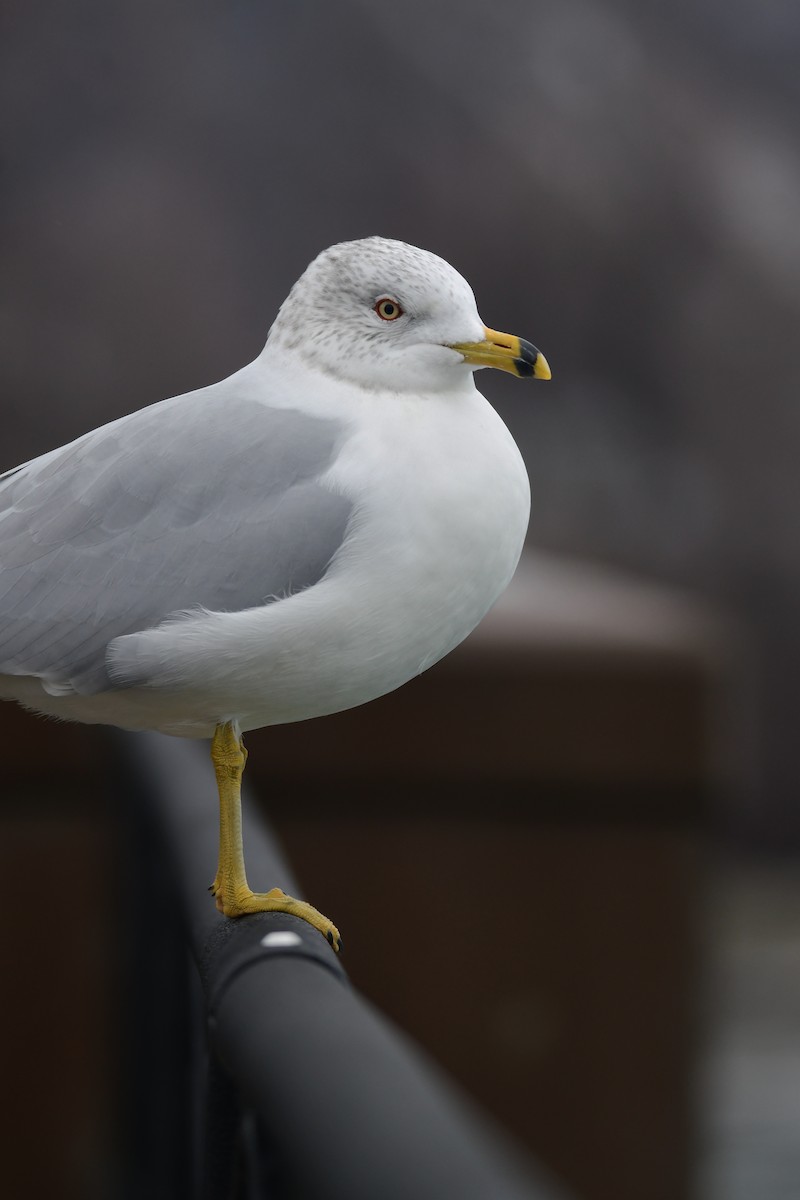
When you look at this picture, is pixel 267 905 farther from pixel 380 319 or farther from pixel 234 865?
pixel 380 319

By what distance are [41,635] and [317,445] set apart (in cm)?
13

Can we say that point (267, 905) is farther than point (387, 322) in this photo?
Yes

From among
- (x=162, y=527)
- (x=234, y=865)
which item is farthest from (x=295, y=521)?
(x=234, y=865)

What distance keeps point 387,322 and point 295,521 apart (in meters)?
0.09

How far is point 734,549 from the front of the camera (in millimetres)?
4422

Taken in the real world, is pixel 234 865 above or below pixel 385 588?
below

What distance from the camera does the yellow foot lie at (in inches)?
29.3

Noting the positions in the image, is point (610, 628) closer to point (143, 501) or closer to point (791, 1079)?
point (143, 501)

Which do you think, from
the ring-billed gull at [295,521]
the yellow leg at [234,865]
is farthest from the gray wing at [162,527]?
the yellow leg at [234,865]

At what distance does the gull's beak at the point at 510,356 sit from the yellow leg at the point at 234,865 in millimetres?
219

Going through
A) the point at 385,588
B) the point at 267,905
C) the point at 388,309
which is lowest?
the point at 267,905

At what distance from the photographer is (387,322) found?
62cm

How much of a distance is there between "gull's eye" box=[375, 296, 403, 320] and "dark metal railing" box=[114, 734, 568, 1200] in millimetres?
261

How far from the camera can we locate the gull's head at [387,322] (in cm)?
61
